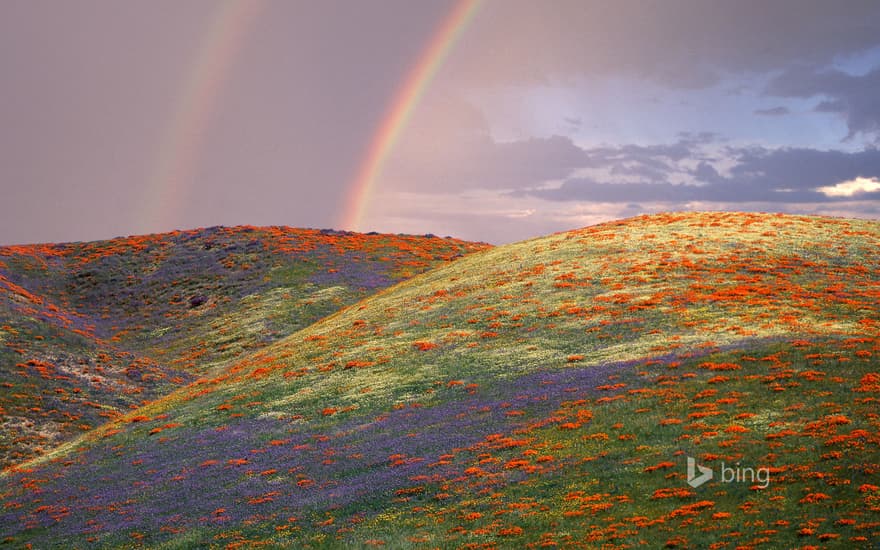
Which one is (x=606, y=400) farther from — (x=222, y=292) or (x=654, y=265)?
(x=222, y=292)

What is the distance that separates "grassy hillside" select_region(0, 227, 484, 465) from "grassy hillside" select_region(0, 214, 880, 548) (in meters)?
6.78

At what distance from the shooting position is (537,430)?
28531 mm

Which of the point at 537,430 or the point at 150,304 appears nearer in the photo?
the point at 537,430

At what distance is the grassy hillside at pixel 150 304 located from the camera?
5094 centimetres

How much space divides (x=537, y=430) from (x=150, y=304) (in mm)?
67542

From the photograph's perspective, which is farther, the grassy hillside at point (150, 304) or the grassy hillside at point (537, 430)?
the grassy hillside at point (150, 304)

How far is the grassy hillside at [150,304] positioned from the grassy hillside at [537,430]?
678 centimetres

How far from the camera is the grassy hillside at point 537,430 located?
20.9 meters

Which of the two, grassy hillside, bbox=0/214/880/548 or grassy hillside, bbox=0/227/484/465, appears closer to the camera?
grassy hillside, bbox=0/214/880/548

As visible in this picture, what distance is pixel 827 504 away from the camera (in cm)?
1897

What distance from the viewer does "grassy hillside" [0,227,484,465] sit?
5094cm

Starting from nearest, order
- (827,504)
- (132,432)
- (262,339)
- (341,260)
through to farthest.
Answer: (827,504), (132,432), (262,339), (341,260)

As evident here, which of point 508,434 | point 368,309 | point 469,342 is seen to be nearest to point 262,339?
point 368,309

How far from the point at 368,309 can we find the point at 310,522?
126 ft
